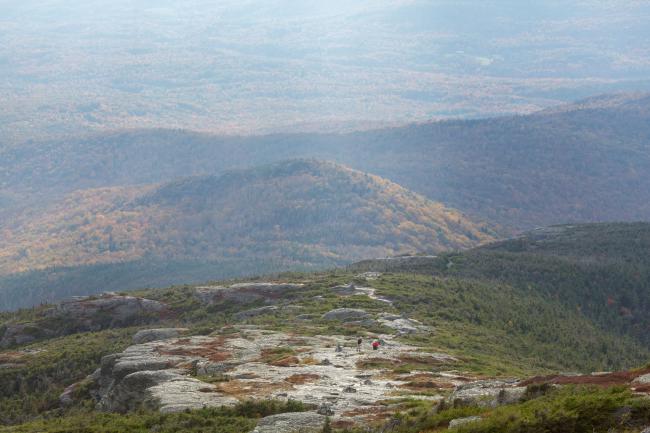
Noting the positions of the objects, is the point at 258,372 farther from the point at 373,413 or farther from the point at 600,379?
the point at 600,379

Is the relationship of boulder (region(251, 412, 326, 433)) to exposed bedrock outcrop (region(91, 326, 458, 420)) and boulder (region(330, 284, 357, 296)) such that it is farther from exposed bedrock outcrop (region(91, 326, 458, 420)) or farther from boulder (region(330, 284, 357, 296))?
boulder (region(330, 284, 357, 296))

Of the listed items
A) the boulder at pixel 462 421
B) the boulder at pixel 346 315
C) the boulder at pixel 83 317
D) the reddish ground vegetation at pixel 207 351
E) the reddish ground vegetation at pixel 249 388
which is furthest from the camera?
the boulder at pixel 83 317

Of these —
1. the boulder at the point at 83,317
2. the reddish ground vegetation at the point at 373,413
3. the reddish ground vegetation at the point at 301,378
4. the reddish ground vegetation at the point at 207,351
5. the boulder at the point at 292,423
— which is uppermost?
the boulder at the point at 292,423

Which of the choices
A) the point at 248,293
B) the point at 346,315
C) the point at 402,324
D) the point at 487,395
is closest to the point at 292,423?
the point at 487,395

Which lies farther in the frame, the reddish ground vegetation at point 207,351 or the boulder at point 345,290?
the boulder at point 345,290

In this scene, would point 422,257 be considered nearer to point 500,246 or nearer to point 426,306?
point 500,246

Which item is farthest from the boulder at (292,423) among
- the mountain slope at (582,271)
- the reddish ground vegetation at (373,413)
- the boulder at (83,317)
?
the boulder at (83,317)

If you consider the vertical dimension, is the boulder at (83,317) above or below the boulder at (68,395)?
below

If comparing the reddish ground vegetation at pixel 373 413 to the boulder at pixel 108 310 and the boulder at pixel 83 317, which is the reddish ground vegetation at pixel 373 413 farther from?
the boulder at pixel 108 310
